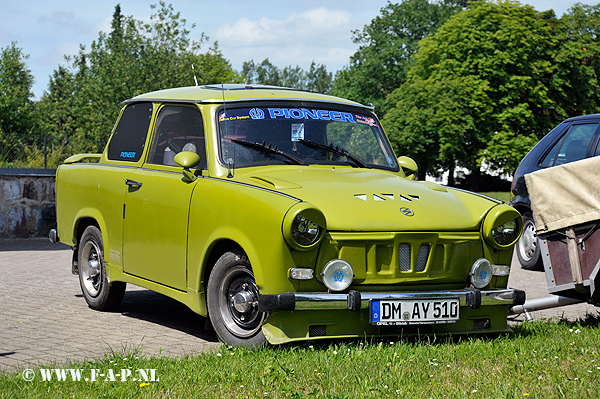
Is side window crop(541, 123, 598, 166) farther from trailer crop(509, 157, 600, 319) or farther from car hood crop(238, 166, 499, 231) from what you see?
car hood crop(238, 166, 499, 231)

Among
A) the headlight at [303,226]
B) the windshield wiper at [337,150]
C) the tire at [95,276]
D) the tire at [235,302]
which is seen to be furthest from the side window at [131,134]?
the headlight at [303,226]

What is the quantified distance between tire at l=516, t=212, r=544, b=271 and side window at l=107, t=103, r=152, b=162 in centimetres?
611

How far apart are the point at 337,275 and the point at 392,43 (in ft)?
178

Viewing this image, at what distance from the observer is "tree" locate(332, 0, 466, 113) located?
189 ft

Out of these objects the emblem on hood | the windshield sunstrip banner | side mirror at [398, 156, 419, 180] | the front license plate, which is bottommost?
the front license plate

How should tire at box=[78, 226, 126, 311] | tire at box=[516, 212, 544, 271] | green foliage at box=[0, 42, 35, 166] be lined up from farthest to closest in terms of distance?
green foliage at box=[0, 42, 35, 166]
tire at box=[516, 212, 544, 271]
tire at box=[78, 226, 126, 311]

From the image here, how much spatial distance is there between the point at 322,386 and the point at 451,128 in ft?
144

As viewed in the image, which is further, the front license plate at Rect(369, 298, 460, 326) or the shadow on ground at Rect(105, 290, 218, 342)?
the shadow on ground at Rect(105, 290, 218, 342)

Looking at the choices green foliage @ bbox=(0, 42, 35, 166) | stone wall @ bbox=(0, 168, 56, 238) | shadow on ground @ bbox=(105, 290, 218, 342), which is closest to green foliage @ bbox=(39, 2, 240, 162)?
Result: green foliage @ bbox=(0, 42, 35, 166)

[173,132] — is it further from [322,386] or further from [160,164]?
[322,386]

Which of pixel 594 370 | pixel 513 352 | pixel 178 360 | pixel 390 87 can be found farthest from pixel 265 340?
pixel 390 87

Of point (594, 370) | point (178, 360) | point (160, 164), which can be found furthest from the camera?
point (160, 164)

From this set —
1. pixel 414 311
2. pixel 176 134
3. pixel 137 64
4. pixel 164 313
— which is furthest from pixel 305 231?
pixel 137 64

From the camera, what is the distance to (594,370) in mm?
4934
